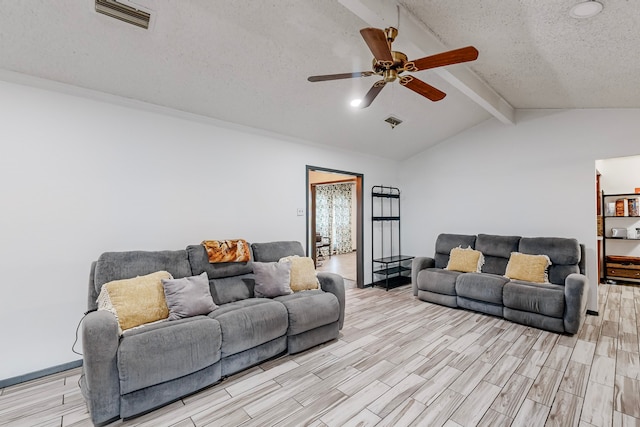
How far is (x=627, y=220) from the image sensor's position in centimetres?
552

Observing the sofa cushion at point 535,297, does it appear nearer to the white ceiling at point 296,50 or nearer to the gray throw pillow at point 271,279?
the white ceiling at point 296,50

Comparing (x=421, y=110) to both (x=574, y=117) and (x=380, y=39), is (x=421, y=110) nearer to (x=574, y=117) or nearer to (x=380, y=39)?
(x=574, y=117)

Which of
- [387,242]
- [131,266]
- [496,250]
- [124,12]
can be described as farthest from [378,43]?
[387,242]

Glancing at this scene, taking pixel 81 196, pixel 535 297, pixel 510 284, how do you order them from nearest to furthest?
pixel 81 196
pixel 535 297
pixel 510 284

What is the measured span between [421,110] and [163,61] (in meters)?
3.15

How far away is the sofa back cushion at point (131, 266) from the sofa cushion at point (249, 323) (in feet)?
1.93

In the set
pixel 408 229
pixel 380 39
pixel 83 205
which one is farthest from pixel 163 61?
pixel 408 229

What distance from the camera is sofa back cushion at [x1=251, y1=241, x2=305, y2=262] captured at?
3373 mm

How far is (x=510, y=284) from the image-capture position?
3.69 m

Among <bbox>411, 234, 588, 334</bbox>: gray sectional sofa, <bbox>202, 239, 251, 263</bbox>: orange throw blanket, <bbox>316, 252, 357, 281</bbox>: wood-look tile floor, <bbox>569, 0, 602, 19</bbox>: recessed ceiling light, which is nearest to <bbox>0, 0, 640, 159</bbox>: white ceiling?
<bbox>569, 0, 602, 19</bbox>: recessed ceiling light

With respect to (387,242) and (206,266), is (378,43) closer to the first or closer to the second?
(206,266)

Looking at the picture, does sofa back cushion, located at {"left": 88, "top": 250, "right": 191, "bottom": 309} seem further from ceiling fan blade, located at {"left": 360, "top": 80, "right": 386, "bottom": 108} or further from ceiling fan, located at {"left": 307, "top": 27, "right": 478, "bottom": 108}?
ceiling fan blade, located at {"left": 360, "top": 80, "right": 386, "bottom": 108}

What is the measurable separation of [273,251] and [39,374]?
7.38ft

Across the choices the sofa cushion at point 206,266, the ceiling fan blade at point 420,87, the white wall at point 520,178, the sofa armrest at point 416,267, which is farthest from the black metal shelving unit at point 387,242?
the ceiling fan blade at point 420,87
